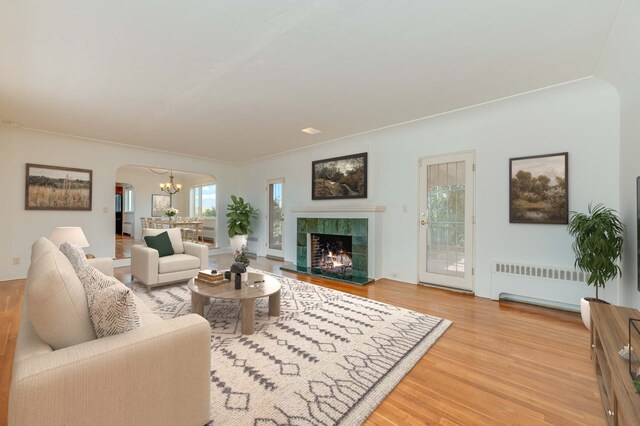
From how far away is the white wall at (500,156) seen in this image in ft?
10.3

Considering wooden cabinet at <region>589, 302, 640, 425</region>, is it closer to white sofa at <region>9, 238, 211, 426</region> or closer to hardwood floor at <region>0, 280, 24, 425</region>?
white sofa at <region>9, 238, 211, 426</region>

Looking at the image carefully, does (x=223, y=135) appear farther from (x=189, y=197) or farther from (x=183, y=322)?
(x=189, y=197)

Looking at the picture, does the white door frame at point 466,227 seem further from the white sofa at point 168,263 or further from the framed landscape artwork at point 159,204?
the framed landscape artwork at point 159,204

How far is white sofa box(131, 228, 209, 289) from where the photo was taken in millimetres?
3902

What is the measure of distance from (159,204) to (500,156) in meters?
11.0

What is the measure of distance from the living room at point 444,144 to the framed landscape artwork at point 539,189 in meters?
0.08

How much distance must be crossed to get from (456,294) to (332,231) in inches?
91.9

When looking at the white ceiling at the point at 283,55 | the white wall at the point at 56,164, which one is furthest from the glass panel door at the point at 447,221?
the white wall at the point at 56,164

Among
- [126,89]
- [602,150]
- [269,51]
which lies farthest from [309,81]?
[602,150]

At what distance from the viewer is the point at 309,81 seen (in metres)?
2.99

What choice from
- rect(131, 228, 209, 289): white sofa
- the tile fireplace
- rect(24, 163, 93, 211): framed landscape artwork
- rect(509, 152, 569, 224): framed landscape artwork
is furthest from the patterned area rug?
rect(24, 163, 93, 211): framed landscape artwork

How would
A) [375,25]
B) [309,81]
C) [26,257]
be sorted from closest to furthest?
[375,25] → [309,81] → [26,257]

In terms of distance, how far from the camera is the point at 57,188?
5066 mm

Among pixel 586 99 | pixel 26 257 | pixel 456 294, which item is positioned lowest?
pixel 456 294
